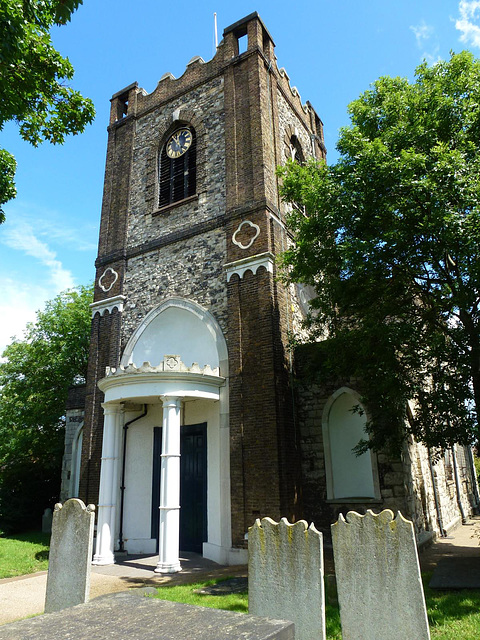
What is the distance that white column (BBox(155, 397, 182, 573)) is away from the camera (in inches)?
390

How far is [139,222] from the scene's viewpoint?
16.3 meters

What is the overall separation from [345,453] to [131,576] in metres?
5.86

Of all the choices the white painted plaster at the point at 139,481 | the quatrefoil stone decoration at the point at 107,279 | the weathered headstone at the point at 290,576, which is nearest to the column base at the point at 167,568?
the white painted plaster at the point at 139,481

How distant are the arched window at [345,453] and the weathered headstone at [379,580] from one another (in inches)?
276

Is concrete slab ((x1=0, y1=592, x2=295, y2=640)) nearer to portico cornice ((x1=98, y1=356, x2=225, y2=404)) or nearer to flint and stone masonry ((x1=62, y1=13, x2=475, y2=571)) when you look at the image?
flint and stone masonry ((x1=62, y1=13, x2=475, y2=571))

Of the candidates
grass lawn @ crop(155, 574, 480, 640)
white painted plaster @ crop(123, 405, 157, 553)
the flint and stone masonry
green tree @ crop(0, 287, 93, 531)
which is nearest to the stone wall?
the flint and stone masonry

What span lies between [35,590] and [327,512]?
6528 mm

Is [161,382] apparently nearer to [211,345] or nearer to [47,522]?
[211,345]

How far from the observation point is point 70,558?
5.75 m

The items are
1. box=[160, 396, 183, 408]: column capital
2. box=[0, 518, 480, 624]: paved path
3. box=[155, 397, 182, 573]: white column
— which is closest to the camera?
box=[0, 518, 480, 624]: paved path

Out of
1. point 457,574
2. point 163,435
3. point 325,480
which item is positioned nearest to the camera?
point 457,574

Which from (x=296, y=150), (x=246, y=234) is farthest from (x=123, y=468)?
(x=296, y=150)

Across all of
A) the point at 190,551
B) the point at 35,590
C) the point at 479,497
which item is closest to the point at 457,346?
the point at 190,551

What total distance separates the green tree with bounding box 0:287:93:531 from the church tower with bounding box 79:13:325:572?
7.90 meters
